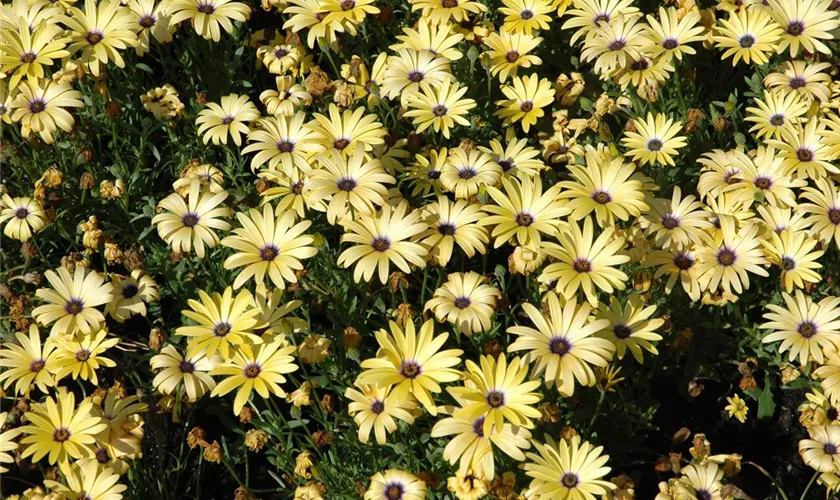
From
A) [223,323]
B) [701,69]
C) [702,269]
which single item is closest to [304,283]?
[223,323]

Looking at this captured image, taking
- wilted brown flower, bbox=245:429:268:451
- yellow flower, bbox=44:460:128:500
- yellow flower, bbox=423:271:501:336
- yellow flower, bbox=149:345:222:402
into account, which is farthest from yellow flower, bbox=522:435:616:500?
yellow flower, bbox=44:460:128:500

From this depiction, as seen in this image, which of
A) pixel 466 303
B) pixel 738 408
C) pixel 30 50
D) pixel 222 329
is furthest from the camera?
pixel 30 50

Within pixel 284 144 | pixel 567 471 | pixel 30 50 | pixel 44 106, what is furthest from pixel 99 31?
pixel 567 471

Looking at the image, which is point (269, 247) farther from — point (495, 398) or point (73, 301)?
point (495, 398)

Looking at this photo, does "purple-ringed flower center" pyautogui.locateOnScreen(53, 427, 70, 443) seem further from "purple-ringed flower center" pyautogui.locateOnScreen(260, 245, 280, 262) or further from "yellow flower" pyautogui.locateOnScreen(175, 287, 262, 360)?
"purple-ringed flower center" pyautogui.locateOnScreen(260, 245, 280, 262)

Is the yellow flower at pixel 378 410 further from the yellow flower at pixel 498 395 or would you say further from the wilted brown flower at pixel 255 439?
the wilted brown flower at pixel 255 439

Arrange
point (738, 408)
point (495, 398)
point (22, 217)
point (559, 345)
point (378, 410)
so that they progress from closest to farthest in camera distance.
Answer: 1. point (495, 398)
2. point (378, 410)
3. point (559, 345)
4. point (738, 408)
5. point (22, 217)

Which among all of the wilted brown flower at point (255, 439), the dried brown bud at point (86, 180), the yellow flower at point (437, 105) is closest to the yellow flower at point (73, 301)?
the dried brown bud at point (86, 180)

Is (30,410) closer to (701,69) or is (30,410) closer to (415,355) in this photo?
(415,355)
